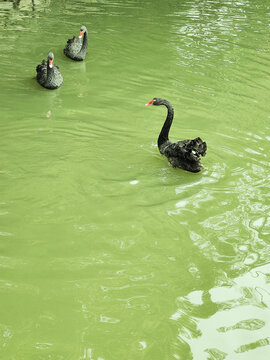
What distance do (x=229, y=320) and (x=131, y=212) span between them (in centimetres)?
160

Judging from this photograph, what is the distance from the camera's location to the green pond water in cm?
333

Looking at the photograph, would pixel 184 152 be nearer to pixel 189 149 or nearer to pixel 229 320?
pixel 189 149

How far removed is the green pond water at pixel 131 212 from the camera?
3328 millimetres

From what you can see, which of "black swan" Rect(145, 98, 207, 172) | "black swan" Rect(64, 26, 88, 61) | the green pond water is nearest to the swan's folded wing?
"black swan" Rect(145, 98, 207, 172)

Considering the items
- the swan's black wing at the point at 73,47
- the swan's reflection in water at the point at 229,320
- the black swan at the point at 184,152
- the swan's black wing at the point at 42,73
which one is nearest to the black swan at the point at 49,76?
the swan's black wing at the point at 42,73

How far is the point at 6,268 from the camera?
12.5 feet

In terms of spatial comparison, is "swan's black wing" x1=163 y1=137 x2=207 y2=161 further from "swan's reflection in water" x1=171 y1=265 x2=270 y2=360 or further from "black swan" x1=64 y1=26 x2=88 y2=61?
"black swan" x1=64 y1=26 x2=88 y2=61

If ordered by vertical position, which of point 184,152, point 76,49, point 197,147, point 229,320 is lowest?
point 229,320

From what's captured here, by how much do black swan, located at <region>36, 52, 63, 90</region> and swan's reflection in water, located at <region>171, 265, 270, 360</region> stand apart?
Answer: 5.01 meters

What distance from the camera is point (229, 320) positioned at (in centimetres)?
346

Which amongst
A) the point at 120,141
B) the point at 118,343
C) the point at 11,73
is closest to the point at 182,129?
the point at 120,141

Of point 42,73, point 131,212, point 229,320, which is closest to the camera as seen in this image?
point 229,320

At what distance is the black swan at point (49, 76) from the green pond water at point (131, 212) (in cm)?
16

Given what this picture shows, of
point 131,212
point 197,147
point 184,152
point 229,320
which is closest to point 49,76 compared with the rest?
point 184,152
